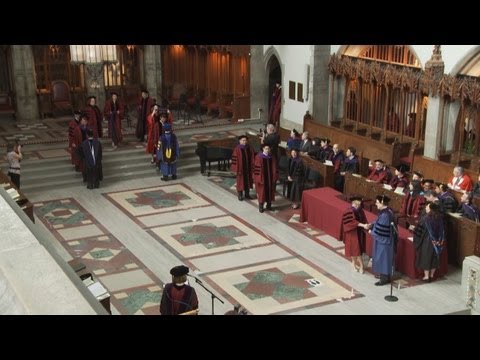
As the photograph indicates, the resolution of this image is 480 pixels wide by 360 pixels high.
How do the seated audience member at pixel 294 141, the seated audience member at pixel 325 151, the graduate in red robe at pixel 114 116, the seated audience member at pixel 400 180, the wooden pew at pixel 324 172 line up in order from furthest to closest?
1. the graduate in red robe at pixel 114 116
2. the seated audience member at pixel 294 141
3. the seated audience member at pixel 325 151
4. the wooden pew at pixel 324 172
5. the seated audience member at pixel 400 180

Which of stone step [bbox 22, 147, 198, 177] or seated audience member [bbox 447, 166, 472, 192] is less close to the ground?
seated audience member [bbox 447, 166, 472, 192]

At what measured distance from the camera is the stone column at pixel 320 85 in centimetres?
1972

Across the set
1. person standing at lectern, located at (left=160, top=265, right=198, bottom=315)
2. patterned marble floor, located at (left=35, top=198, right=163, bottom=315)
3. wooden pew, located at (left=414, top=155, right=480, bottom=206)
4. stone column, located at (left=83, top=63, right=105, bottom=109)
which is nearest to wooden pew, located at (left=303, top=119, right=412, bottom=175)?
wooden pew, located at (left=414, top=155, right=480, bottom=206)

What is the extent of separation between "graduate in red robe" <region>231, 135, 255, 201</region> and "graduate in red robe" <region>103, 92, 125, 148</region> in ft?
16.4

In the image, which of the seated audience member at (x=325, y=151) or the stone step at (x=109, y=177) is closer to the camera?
the seated audience member at (x=325, y=151)

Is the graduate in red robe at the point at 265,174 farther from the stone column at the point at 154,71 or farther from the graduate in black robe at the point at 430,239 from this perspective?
the stone column at the point at 154,71

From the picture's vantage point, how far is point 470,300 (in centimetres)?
1027

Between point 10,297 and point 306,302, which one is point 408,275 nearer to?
point 306,302

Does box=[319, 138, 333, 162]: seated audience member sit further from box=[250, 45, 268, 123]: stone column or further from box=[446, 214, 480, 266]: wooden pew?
box=[250, 45, 268, 123]: stone column

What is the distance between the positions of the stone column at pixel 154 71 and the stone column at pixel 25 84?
13.0ft

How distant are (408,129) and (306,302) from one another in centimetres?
816

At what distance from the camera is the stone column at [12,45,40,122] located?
2255 cm

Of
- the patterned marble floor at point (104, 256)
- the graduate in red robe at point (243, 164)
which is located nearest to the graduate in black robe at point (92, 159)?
the patterned marble floor at point (104, 256)

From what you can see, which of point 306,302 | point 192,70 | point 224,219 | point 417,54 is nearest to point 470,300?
point 306,302
